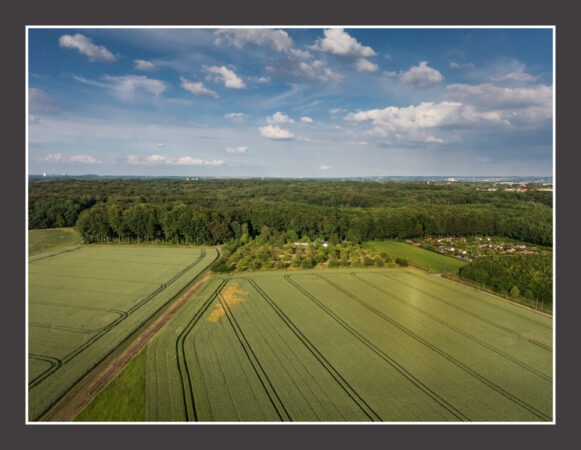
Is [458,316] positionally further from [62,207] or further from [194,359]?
[62,207]

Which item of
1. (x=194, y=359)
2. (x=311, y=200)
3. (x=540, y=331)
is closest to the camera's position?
(x=194, y=359)

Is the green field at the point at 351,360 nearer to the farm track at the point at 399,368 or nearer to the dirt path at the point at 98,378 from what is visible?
the farm track at the point at 399,368

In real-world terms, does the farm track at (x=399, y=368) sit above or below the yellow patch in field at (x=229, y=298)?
below

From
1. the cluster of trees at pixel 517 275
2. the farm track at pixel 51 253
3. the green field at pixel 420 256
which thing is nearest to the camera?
the cluster of trees at pixel 517 275

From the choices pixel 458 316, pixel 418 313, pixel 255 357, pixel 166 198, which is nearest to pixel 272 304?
pixel 255 357

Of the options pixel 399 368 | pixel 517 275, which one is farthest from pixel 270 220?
pixel 399 368

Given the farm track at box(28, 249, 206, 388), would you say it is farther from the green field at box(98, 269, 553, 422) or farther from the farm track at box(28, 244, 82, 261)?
the farm track at box(28, 244, 82, 261)

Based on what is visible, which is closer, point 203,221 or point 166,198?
point 203,221

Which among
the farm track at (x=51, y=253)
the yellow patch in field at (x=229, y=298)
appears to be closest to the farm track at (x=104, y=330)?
the yellow patch in field at (x=229, y=298)
